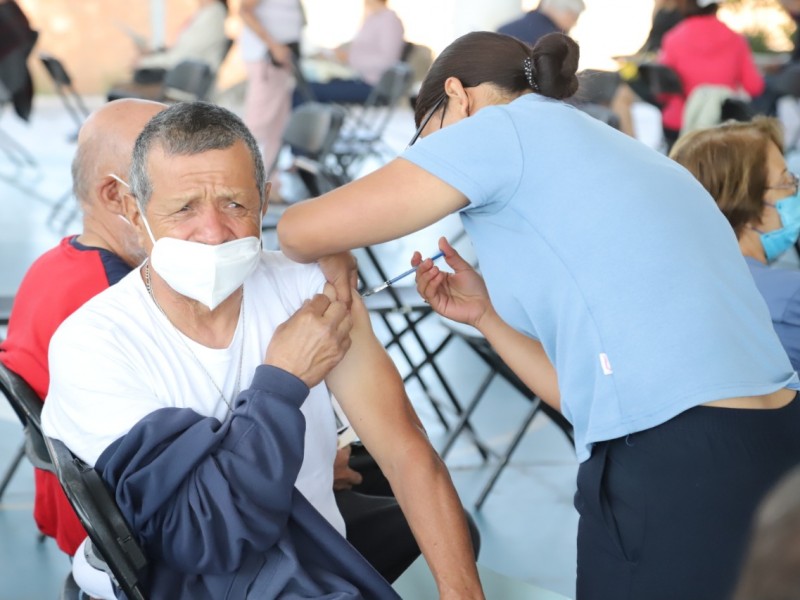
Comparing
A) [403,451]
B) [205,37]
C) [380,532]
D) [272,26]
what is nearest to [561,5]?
[272,26]

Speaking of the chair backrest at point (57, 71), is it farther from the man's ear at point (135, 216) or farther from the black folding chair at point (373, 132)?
the man's ear at point (135, 216)

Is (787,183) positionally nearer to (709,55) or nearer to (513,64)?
(513,64)

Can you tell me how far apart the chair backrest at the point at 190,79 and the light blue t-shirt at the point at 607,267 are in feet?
20.7

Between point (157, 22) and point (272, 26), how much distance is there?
20.9ft

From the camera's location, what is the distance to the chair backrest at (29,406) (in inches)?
71.9

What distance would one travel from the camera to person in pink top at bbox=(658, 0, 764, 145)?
6.76 meters

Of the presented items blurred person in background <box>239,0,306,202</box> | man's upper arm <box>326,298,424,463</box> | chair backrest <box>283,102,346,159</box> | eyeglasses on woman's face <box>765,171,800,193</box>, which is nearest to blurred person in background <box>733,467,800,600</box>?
man's upper arm <box>326,298,424,463</box>

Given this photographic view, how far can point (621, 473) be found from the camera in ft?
4.98

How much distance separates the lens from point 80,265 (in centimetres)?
204

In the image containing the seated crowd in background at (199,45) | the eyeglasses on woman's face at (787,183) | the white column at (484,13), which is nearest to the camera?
the eyeglasses on woman's face at (787,183)

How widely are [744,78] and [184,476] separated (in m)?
6.21

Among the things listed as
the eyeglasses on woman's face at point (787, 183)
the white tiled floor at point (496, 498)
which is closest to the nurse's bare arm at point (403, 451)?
the eyeglasses on woman's face at point (787, 183)

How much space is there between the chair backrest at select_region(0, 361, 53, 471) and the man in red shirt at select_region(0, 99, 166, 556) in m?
0.10

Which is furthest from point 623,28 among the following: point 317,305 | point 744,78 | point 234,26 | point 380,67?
point 317,305
